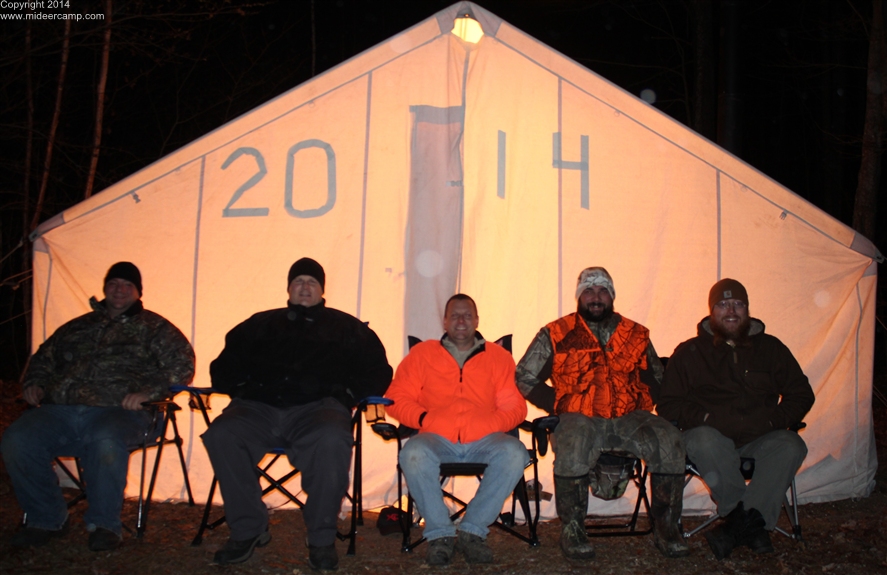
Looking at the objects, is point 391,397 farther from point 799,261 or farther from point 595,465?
Answer: point 799,261

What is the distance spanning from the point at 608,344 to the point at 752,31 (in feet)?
34.5

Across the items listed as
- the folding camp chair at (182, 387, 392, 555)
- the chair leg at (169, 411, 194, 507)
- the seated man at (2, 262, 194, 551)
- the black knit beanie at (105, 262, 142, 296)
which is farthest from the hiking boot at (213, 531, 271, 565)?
the black knit beanie at (105, 262, 142, 296)

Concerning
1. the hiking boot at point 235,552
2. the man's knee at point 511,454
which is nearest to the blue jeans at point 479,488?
the man's knee at point 511,454

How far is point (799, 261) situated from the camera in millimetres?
3504

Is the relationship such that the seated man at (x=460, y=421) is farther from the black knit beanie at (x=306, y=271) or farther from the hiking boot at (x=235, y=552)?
the hiking boot at (x=235, y=552)

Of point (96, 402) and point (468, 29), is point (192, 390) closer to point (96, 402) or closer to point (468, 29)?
point (96, 402)

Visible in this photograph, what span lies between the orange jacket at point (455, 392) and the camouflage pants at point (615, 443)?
0.26 metres

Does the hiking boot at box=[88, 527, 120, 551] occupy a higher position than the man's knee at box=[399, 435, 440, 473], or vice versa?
the man's knee at box=[399, 435, 440, 473]

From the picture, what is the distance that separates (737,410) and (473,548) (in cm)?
125

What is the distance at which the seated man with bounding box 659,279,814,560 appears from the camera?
9.15 feet

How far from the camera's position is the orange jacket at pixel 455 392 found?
9.63ft

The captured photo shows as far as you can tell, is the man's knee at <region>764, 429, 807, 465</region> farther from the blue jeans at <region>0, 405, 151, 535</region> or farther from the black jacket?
the blue jeans at <region>0, 405, 151, 535</region>

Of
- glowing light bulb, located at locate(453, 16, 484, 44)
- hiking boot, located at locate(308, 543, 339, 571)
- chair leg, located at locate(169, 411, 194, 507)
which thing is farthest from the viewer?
glowing light bulb, located at locate(453, 16, 484, 44)

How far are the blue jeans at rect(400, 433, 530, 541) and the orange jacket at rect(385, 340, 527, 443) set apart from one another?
→ 13 centimetres
